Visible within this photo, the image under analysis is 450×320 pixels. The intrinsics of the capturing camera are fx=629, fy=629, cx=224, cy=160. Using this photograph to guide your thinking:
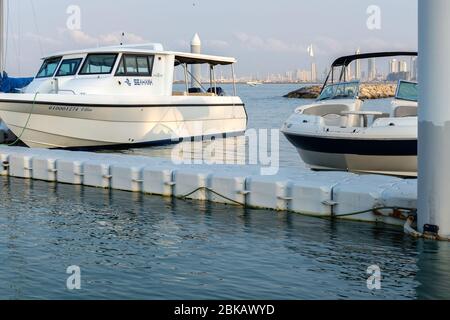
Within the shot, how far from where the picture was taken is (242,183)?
450 inches

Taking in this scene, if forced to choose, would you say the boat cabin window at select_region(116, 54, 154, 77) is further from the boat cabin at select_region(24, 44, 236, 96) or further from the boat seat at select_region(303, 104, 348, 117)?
the boat seat at select_region(303, 104, 348, 117)

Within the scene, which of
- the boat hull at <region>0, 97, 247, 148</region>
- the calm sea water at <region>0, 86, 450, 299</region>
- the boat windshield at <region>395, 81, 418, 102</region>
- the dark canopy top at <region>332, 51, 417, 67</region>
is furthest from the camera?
the boat hull at <region>0, 97, 247, 148</region>

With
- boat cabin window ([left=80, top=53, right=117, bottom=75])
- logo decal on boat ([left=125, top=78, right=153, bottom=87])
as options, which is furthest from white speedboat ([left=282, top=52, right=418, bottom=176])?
boat cabin window ([left=80, top=53, right=117, bottom=75])

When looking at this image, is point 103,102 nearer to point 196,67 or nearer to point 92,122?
point 92,122

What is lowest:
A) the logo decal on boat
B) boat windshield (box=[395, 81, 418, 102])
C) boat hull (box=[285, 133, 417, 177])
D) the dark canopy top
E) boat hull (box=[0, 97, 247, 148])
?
boat hull (box=[285, 133, 417, 177])

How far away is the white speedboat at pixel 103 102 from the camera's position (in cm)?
1914

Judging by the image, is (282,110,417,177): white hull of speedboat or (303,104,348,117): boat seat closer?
(282,110,417,177): white hull of speedboat

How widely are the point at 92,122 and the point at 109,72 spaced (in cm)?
188

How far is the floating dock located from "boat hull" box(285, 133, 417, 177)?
1994 mm

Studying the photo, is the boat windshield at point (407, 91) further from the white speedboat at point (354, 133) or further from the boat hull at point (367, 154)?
the boat hull at point (367, 154)

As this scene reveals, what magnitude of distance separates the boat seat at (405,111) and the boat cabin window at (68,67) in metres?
10.7

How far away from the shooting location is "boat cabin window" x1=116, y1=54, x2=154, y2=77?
20.6 metres

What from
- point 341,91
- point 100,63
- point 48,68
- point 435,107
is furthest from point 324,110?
point 48,68

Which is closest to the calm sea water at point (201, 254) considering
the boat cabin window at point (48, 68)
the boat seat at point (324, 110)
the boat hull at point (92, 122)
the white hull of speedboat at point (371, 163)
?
the white hull of speedboat at point (371, 163)
